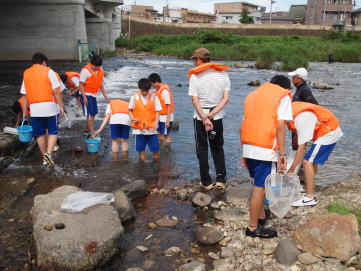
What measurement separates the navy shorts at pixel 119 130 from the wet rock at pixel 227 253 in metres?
3.79

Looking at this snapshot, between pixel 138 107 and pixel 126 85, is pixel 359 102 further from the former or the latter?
pixel 138 107

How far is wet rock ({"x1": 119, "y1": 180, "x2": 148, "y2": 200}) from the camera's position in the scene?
18.1 ft

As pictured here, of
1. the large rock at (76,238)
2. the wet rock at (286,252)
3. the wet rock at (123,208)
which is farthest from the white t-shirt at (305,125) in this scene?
the large rock at (76,238)

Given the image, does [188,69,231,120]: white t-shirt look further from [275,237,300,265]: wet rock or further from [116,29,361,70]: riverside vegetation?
[116,29,361,70]: riverside vegetation

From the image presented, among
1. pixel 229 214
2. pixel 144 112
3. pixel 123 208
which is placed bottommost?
pixel 229 214

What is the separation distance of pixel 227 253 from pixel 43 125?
4319 mm

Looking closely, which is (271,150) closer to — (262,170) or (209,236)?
(262,170)

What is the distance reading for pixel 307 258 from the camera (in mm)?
3779

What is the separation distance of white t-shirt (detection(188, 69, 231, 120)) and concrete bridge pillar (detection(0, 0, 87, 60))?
26.1 meters

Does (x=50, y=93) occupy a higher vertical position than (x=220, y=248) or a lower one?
higher

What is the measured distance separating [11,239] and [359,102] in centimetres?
1572

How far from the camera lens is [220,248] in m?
4.23

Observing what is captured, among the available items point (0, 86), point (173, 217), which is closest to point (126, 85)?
point (0, 86)

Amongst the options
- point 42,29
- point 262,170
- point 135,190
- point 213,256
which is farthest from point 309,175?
point 42,29
